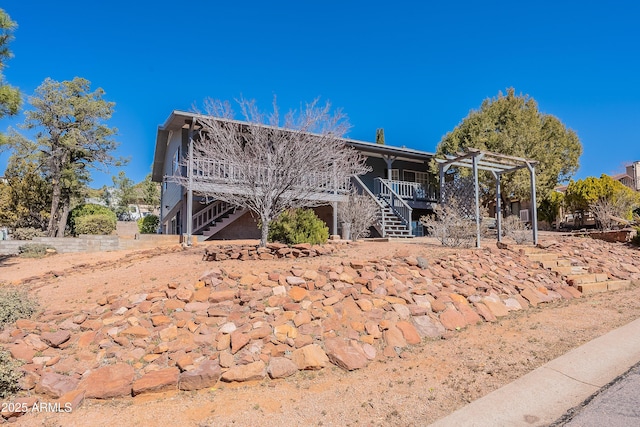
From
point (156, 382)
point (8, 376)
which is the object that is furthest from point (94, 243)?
point (156, 382)

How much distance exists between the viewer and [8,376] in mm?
3232

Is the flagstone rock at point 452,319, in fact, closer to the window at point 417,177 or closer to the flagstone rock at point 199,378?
the flagstone rock at point 199,378

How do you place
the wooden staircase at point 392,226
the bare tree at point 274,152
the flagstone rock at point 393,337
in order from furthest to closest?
the wooden staircase at point 392,226
the bare tree at point 274,152
the flagstone rock at point 393,337

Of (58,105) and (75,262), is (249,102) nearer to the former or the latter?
(75,262)

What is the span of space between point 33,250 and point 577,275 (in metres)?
15.2

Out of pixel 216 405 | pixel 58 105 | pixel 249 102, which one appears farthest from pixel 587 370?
pixel 58 105

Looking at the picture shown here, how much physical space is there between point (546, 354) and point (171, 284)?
4694mm

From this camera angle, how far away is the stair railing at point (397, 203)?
15.3m

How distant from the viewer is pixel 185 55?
1491cm

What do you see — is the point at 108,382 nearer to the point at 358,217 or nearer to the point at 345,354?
the point at 345,354

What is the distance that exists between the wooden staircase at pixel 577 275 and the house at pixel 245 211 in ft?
19.5

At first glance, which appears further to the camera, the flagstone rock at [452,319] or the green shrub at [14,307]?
the flagstone rock at [452,319]

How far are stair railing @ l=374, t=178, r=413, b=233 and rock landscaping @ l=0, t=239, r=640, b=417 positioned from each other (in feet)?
27.9

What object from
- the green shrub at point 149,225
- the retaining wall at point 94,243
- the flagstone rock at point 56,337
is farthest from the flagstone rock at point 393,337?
the green shrub at point 149,225
